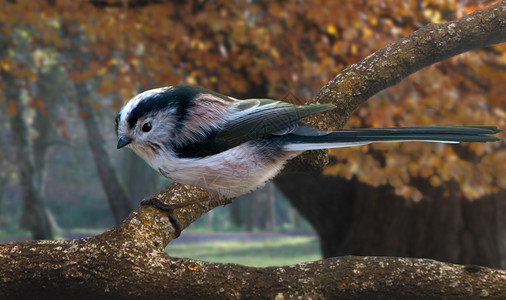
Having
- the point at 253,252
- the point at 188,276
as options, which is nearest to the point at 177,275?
the point at 188,276

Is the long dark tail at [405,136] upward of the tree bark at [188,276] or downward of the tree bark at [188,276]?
upward

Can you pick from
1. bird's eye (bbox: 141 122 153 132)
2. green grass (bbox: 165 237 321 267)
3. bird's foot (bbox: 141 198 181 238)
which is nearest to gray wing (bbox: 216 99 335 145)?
bird's eye (bbox: 141 122 153 132)

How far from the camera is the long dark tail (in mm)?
1842

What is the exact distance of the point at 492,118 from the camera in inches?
272

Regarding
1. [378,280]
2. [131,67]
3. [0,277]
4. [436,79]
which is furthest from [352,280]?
[131,67]

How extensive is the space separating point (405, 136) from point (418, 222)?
258 inches

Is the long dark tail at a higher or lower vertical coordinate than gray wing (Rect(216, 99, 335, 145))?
lower

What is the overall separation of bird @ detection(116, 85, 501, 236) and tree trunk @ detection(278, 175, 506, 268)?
5806mm

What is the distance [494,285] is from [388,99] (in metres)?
4.73

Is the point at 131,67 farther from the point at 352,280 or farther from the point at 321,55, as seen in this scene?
the point at 352,280

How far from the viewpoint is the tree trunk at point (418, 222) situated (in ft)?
26.2

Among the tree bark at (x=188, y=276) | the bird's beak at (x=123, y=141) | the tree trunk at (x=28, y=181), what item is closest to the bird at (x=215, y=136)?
the bird's beak at (x=123, y=141)

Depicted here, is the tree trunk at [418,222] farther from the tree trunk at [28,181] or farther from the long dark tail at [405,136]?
the tree trunk at [28,181]

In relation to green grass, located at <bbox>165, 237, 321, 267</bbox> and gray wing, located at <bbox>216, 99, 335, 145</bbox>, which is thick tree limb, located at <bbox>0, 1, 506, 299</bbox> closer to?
gray wing, located at <bbox>216, 99, 335, 145</bbox>
